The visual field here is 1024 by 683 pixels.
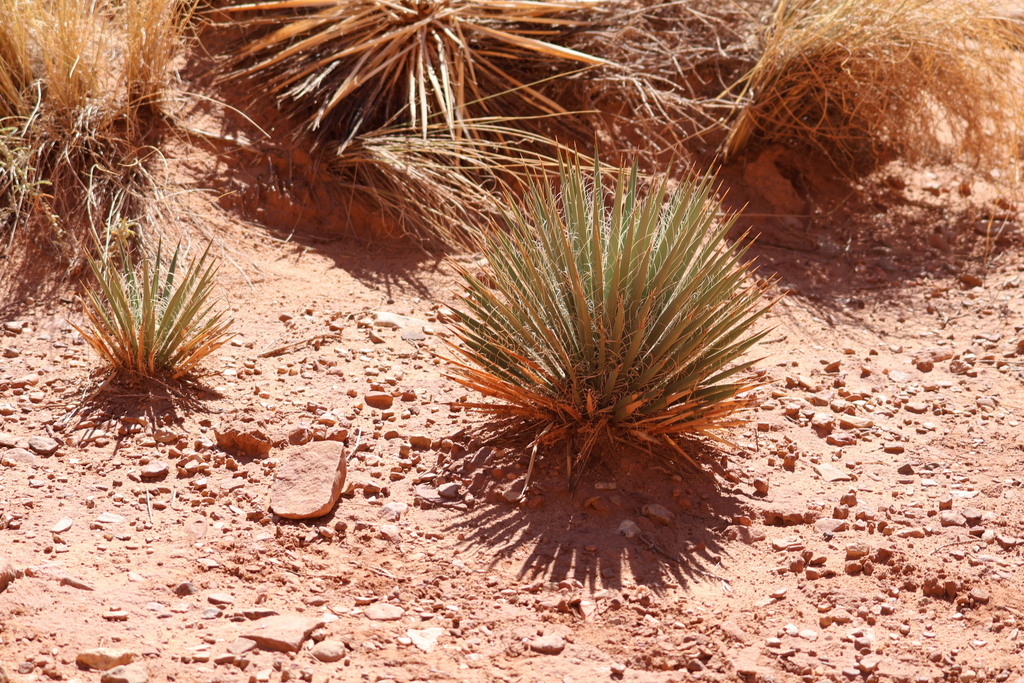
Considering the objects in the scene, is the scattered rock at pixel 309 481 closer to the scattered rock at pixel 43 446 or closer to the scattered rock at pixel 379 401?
the scattered rock at pixel 379 401

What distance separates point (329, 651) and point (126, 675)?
1.42 feet

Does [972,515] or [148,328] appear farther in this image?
[148,328]

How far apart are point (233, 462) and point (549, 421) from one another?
0.97m

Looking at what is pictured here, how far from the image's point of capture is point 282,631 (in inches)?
92.0

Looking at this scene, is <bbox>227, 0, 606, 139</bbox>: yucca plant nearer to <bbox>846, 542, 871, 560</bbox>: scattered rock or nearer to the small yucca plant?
the small yucca plant

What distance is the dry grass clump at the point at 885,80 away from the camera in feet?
16.3

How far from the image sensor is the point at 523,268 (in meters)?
3.12

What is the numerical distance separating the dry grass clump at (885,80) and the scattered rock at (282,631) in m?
3.81

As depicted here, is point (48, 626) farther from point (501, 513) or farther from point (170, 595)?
point (501, 513)

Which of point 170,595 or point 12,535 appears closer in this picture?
point 170,595

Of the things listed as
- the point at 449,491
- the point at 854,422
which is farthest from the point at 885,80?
the point at 449,491

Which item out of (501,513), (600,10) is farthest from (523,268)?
(600,10)

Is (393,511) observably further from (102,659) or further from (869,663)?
(869,663)

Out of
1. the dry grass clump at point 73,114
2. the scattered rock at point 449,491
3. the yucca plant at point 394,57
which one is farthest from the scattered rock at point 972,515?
the dry grass clump at point 73,114
